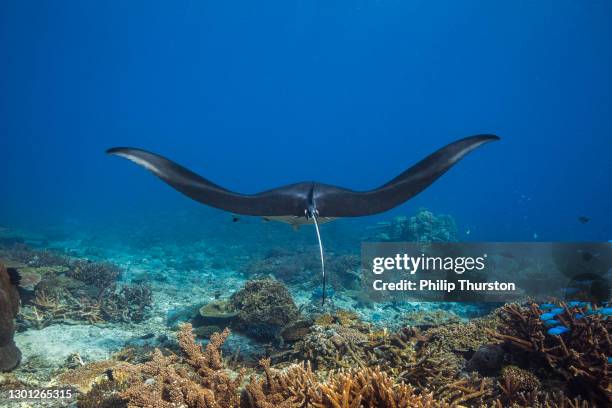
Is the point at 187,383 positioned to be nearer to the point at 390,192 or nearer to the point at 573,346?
the point at 390,192

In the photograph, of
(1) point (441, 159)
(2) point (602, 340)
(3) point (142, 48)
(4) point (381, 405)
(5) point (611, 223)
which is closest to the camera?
(4) point (381, 405)

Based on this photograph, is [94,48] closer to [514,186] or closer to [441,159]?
[441,159]

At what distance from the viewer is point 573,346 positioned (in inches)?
152

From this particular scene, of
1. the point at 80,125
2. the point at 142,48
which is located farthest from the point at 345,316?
the point at 80,125

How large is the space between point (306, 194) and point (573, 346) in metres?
3.64

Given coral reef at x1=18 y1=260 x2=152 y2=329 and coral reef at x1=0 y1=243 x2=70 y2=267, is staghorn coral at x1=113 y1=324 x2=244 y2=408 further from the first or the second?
coral reef at x1=0 y1=243 x2=70 y2=267

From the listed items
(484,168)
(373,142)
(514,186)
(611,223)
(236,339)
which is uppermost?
(373,142)

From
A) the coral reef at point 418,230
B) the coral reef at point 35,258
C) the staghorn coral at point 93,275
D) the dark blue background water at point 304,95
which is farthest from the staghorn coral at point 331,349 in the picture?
the dark blue background water at point 304,95

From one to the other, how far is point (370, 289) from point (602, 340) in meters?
7.57

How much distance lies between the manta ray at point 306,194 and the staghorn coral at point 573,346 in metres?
2.25

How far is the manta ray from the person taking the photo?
3.88 metres

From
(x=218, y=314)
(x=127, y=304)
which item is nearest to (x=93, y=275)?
(x=127, y=304)

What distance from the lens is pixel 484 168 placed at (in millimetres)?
139750

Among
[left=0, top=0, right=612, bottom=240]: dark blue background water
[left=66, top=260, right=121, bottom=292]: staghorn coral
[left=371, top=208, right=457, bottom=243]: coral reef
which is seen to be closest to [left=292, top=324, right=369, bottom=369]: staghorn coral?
[left=66, top=260, right=121, bottom=292]: staghorn coral
